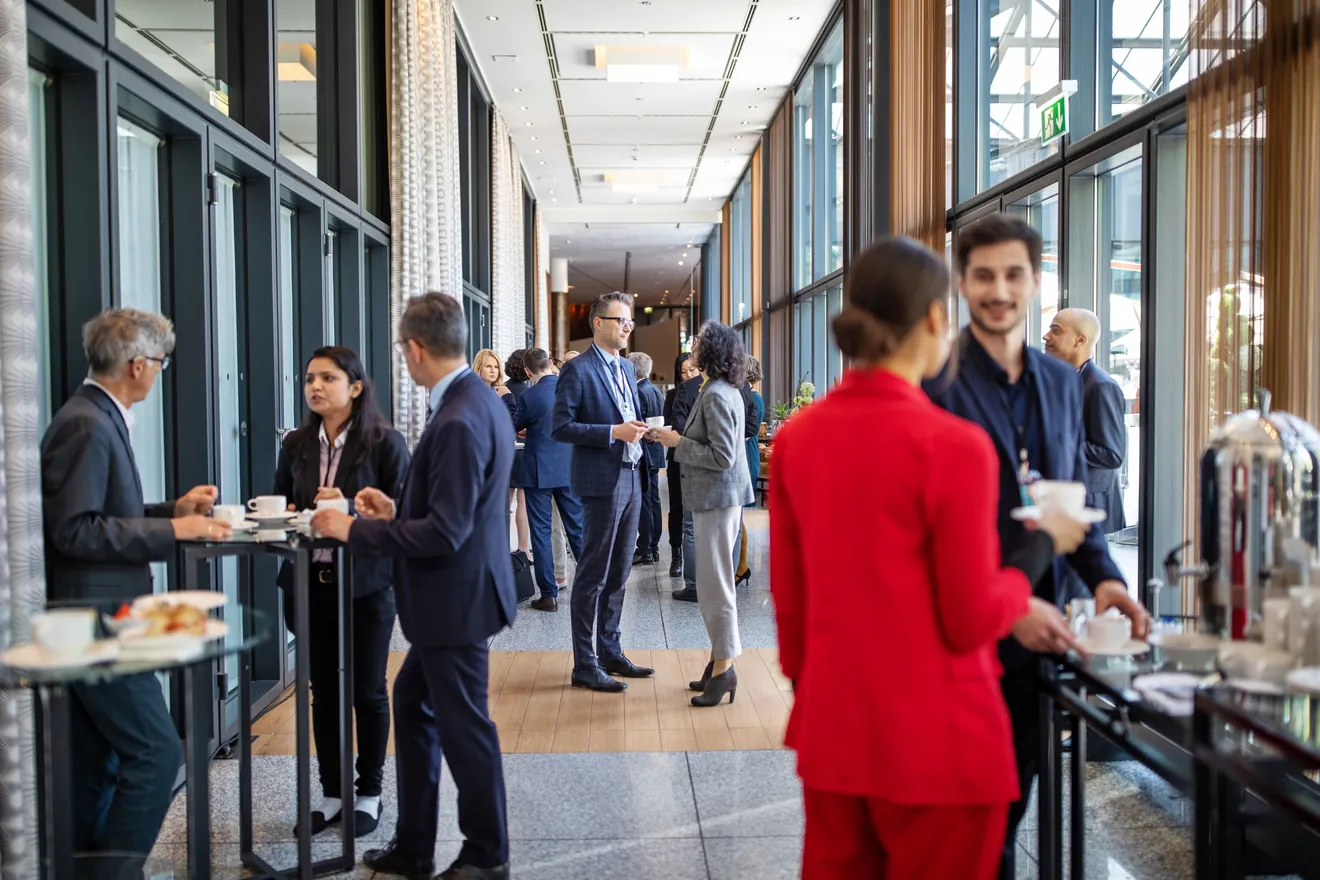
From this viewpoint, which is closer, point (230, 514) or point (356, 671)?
point (230, 514)

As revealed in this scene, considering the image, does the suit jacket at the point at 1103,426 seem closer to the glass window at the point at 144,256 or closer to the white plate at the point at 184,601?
the white plate at the point at 184,601

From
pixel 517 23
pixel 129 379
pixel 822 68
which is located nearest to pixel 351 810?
pixel 129 379

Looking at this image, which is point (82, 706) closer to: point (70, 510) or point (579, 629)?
point (70, 510)

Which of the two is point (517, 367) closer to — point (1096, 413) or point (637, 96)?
point (1096, 413)

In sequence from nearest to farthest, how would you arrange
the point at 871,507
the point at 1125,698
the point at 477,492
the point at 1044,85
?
1. the point at 871,507
2. the point at 1125,698
3. the point at 477,492
4. the point at 1044,85

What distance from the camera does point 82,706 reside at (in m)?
2.67

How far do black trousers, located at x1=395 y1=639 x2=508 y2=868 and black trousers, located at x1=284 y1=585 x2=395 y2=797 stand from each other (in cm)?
32

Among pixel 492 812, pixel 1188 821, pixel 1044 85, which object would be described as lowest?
pixel 1188 821

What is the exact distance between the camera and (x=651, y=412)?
8062 mm

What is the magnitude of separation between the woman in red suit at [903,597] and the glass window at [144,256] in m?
2.90

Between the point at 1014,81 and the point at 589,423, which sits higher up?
the point at 1014,81

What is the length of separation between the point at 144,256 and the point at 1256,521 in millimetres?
3694

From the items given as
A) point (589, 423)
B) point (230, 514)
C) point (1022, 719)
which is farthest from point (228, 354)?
point (1022, 719)

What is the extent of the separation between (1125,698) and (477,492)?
1594 mm
